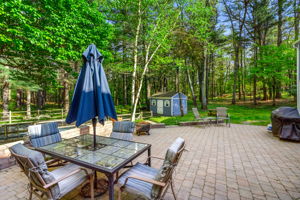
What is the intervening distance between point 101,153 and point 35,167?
91cm

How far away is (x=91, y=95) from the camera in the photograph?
2.46 m

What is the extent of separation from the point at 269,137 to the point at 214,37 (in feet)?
41.4

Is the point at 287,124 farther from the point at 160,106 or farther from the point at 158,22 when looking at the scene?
the point at 160,106

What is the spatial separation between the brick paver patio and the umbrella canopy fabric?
1.42 metres

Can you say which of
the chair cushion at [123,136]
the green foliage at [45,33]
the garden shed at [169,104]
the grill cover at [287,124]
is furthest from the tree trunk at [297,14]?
the chair cushion at [123,136]

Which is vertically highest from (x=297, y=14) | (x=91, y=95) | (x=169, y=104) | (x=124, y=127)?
(x=297, y=14)

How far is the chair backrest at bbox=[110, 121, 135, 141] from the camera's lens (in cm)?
368

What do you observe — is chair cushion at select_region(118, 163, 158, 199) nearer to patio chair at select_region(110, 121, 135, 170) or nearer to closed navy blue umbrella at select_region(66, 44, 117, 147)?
closed navy blue umbrella at select_region(66, 44, 117, 147)

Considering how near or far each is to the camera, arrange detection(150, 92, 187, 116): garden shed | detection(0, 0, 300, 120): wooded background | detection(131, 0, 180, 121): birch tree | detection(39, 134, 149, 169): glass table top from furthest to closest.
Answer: detection(150, 92, 187, 116): garden shed, detection(131, 0, 180, 121): birch tree, detection(0, 0, 300, 120): wooded background, detection(39, 134, 149, 169): glass table top

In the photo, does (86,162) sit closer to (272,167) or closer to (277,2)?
(272,167)

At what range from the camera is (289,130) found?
5.40 m

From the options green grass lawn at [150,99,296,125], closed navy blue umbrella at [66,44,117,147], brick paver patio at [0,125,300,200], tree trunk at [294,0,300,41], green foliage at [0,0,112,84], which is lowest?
brick paver patio at [0,125,300,200]

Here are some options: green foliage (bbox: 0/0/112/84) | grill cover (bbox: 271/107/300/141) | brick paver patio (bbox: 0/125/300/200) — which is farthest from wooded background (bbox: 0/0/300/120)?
grill cover (bbox: 271/107/300/141)

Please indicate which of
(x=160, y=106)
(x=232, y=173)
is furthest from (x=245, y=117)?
(x=232, y=173)
